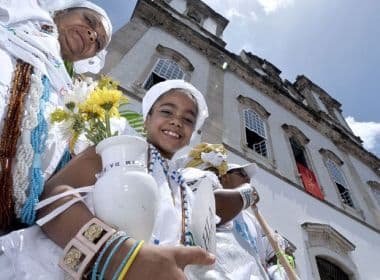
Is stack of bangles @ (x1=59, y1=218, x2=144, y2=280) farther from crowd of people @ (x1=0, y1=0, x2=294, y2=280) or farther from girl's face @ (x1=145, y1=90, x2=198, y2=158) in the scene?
girl's face @ (x1=145, y1=90, x2=198, y2=158)

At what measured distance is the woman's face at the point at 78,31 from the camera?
72.2 inches

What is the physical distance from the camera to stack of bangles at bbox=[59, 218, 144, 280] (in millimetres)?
812

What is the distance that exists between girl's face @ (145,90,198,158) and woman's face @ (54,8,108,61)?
2.10 feet

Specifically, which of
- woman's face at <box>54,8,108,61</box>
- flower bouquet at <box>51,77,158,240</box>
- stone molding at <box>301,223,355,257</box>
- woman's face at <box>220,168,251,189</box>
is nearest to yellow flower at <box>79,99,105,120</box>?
flower bouquet at <box>51,77,158,240</box>

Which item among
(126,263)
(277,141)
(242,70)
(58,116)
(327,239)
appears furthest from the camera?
(242,70)

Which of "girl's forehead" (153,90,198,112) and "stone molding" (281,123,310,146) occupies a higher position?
"stone molding" (281,123,310,146)

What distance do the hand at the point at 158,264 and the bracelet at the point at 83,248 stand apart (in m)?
0.13

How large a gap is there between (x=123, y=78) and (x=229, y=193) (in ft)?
17.4

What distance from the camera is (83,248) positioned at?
33.2 inches

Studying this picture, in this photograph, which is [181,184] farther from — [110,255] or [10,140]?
[10,140]

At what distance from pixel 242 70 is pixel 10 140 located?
10.7m

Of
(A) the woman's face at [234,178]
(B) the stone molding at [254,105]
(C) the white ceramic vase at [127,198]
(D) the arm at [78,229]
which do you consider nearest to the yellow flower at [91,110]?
(D) the arm at [78,229]

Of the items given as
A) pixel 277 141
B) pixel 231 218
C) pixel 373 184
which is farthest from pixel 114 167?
pixel 373 184

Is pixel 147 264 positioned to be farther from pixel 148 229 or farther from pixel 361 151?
pixel 361 151
